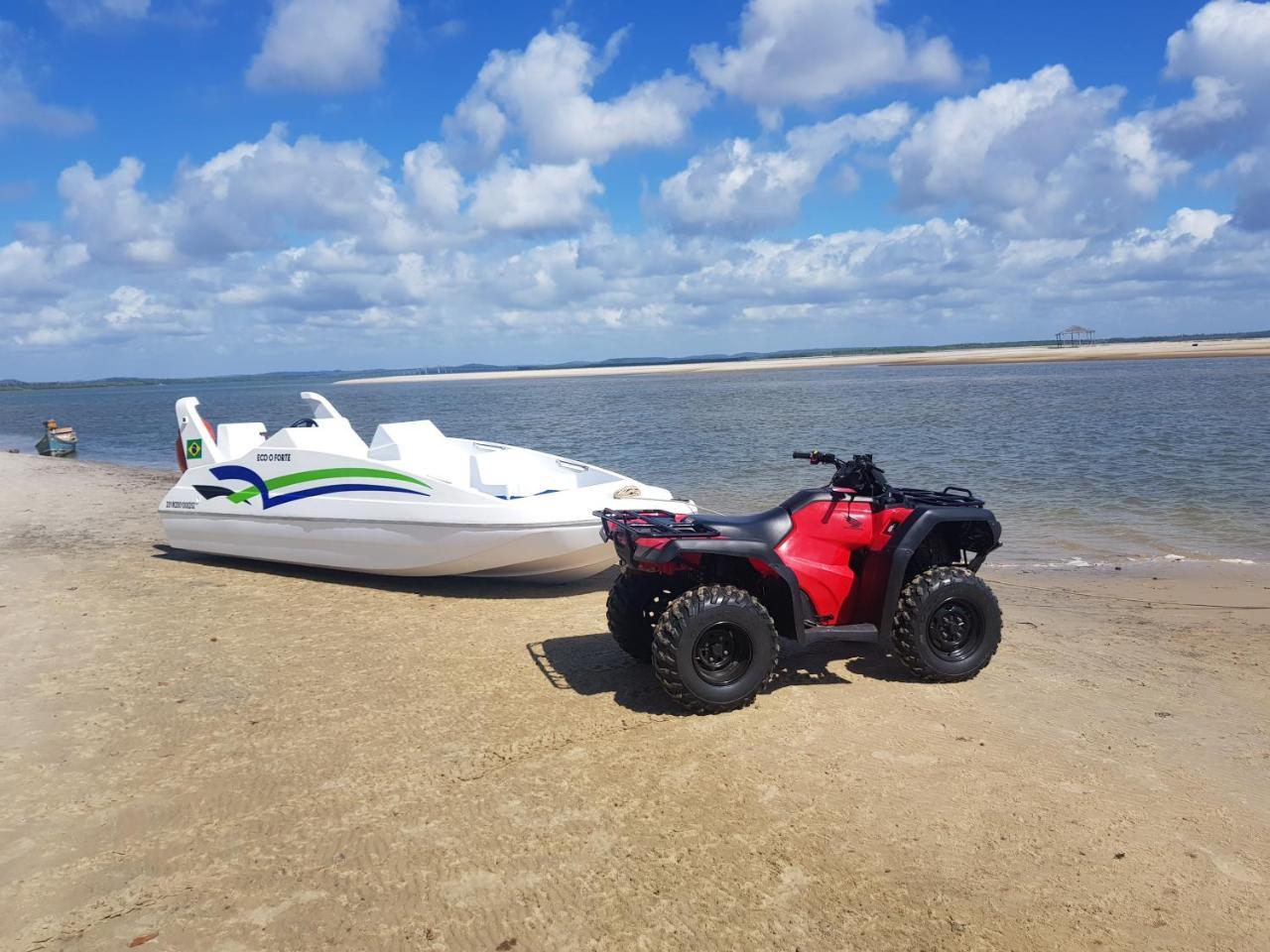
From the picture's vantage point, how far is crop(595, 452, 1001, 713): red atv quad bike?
5273 millimetres

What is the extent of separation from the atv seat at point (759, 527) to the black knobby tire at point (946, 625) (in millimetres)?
847

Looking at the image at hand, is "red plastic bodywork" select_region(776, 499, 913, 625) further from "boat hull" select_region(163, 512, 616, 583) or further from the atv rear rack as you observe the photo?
"boat hull" select_region(163, 512, 616, 583)

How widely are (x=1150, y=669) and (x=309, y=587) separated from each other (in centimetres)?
706

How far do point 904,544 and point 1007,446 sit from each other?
17.5 meters

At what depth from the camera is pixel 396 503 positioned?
8281 mm

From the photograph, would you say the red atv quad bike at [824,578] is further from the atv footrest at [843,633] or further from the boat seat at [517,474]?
the boat seat at [517,474]

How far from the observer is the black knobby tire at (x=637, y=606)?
597 cm

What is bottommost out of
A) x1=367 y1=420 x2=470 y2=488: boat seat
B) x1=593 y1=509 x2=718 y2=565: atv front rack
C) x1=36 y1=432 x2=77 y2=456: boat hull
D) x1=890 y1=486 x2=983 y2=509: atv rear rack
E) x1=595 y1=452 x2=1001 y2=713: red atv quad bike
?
x1=36 y1=432 x2=77 y2=456: boat hull

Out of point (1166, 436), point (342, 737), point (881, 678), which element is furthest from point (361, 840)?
point (1166, 436)

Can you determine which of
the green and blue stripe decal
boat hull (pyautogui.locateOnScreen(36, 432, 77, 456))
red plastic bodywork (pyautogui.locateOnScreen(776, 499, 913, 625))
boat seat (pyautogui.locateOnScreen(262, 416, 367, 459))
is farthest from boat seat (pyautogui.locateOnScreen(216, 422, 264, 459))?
boat hull (pyautogui.locateOnScreen(36, 432, 77, 456))

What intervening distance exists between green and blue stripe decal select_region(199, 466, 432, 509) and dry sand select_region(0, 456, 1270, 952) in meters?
1.51

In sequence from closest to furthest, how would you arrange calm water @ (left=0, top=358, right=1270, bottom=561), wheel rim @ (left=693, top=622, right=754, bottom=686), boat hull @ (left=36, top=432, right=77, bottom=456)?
wheel rim @ (left=693, top=622, right=754, bottom=686) → calm water @ (left=0, top=358, right=1270, bottom=561) → boat hull @ (left=36, top=432, right=77, bottom=456)

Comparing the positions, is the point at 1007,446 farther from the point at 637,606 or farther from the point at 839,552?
the point at 637,606

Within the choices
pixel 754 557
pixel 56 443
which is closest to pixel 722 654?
pixel 754 557
